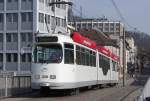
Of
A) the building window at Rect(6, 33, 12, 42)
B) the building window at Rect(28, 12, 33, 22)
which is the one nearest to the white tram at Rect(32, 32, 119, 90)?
the building window at Rect(28, 12, 33, 22)

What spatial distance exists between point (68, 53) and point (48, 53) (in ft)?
3.89

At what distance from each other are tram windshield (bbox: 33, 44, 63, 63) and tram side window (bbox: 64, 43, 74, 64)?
1.28ft

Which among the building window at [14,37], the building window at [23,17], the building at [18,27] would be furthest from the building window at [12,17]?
the building window at [14,37]

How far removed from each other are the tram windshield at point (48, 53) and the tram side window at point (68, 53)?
0.39m

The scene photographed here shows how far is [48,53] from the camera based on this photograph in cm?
2695

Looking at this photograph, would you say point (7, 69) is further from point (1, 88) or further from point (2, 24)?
point (1, 88)

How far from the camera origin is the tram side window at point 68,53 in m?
27.2

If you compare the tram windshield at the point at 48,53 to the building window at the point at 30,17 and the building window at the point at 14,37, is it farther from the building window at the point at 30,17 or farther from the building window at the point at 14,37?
the building window at the point at 14,37

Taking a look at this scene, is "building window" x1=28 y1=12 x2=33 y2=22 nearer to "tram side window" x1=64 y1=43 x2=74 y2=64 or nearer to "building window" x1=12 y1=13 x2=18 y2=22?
"building window" x1=12 y1=13 x2=18 y2=22

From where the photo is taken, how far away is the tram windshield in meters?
26.9

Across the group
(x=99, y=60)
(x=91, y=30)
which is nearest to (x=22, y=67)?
(x=91, y=30)

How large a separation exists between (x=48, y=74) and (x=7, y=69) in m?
53.8

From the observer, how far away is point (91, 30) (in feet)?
348

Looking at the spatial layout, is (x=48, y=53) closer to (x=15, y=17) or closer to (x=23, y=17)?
(x=23, y=17)
